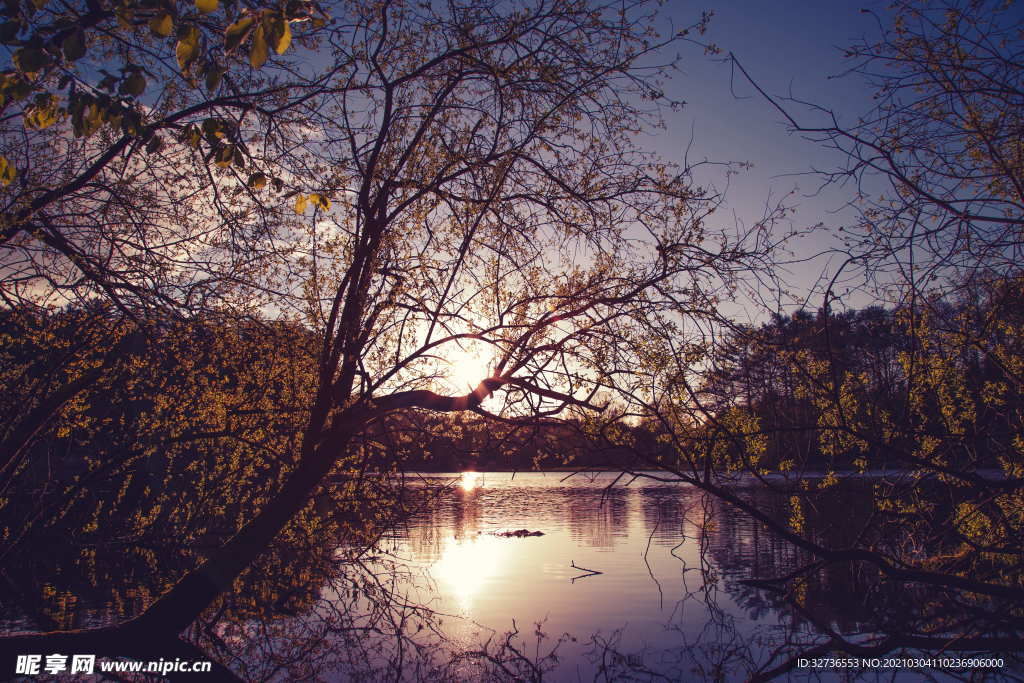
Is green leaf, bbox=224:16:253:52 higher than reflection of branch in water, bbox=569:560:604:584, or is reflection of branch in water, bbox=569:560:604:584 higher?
green leaf, bbox=224:16:253:52

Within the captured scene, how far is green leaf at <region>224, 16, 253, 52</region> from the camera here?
2625 mm

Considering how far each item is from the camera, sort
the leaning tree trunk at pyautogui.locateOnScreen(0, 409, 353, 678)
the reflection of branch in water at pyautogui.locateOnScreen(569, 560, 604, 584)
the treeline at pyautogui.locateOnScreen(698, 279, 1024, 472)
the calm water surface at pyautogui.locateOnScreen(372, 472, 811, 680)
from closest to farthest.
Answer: the treeline at pyautogui.locateOnScreen(698, 279, 1024, 472) → the leaning tree trunk at pyautogui.locateOnScreen(0, 409, 353, 678) → the calm water surface at pyautogui.locateOnScreen(372, 472, 811, 680) → the reflection of branch in water at pyautogui.locateOnScreen(569, 560, 604, 584)

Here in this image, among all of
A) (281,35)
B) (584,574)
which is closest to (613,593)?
(584,574)

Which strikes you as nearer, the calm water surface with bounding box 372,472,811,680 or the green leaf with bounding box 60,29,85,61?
the green leaf with bounding box 60,29,85,61

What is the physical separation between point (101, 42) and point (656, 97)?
5.65 metres

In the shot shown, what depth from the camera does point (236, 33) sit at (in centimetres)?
265

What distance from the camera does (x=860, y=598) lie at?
10.5 m

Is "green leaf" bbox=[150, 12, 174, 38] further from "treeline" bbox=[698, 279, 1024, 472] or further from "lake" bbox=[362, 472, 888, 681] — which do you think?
"lake" bbox=[362, 472, 888, 681]

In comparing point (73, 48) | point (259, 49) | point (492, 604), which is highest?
point (73, 48)

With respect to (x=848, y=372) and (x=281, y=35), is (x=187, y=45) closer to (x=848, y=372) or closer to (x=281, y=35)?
(x=281, y=35)

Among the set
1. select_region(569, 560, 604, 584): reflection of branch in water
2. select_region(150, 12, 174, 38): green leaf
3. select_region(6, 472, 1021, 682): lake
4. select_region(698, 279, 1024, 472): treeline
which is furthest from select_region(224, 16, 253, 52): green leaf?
select_region(569, 560, 604, 584): reflection of branch in water

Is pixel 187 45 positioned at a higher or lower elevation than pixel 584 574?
higher

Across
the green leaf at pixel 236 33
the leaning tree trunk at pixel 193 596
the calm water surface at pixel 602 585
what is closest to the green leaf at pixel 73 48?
the green leaf at pixel 236 33

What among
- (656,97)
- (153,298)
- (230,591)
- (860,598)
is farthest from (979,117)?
(230,591)
